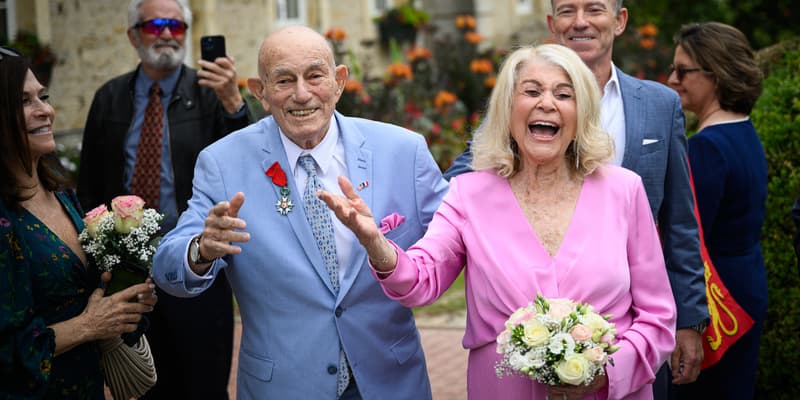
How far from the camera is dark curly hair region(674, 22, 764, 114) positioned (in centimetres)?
434

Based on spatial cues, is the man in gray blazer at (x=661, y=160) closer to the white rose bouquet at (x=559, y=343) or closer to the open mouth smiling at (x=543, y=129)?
the open mouth smiling at (x=543, y=129)

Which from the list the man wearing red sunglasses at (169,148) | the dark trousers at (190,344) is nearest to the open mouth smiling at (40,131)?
the man wearing red sunglasses at (169,148)

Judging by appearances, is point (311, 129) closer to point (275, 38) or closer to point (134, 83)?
point (275, 38)

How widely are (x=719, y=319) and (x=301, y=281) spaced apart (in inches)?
79.2

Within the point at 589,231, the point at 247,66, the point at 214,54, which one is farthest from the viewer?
the point at 247,66

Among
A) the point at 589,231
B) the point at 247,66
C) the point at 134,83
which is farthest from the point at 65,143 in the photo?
the point at 589,231

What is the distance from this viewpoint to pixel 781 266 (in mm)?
5086

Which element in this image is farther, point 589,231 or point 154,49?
point 154,49

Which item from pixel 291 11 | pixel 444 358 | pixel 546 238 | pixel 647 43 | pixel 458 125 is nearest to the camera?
pixel 546 238

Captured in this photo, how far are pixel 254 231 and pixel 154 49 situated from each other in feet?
7.01

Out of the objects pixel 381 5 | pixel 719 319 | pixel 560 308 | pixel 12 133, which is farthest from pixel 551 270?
pixel 381 5

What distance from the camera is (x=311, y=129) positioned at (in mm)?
3197

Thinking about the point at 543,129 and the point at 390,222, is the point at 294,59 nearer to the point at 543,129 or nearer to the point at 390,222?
the point at 390,222

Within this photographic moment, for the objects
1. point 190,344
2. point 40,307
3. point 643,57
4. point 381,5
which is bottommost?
point 190,344
